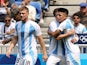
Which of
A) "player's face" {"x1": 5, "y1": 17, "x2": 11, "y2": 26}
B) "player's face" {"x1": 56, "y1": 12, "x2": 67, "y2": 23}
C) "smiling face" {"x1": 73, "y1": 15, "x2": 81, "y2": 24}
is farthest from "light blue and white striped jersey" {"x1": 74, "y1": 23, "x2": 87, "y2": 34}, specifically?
"player's face" {"x1": 56, "y1": 12, "x2": 67, "y2": 23}

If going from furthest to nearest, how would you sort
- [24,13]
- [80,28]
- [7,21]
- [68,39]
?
[7,21] → [80,28] → [68,39] → [24,13]

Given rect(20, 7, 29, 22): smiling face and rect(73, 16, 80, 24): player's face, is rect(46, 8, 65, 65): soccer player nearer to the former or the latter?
rect(20, 7, 29, 22): smiling face

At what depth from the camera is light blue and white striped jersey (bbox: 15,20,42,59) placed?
682cm

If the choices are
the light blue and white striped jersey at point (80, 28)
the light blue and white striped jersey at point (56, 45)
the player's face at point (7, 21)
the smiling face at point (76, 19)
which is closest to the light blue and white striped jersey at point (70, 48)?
the light blue and white striped jersey at point (56, 45)

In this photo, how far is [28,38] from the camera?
270 inches

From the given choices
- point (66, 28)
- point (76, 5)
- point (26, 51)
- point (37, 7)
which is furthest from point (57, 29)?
point (76, 5)

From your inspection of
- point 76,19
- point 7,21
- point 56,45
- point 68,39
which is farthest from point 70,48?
point 7,21

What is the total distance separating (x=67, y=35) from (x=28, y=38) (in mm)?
728

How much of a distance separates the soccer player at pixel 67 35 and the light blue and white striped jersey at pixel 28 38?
0.37 m

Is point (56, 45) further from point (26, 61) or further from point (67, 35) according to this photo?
point (26, 61)

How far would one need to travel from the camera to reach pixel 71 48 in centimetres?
704

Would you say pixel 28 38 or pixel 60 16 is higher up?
pixel 60 16

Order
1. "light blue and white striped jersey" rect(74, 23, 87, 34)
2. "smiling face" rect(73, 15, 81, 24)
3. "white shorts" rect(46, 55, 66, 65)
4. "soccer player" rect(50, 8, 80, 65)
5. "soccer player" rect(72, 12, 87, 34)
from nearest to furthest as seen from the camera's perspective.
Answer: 1. "soccer player" rect(50, 8, 80, 65)
2. "white shorts" rect(46, 55, 66, 65)
3. "smiling face" rect(73, 15, 81, 24)
4. "soccer player" rect(72, 12, 87, 34)
5. "light blue and white striped jersey" rect(74, 23, 87, 34)

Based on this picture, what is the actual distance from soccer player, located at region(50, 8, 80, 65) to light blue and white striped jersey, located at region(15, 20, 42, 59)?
371mm
